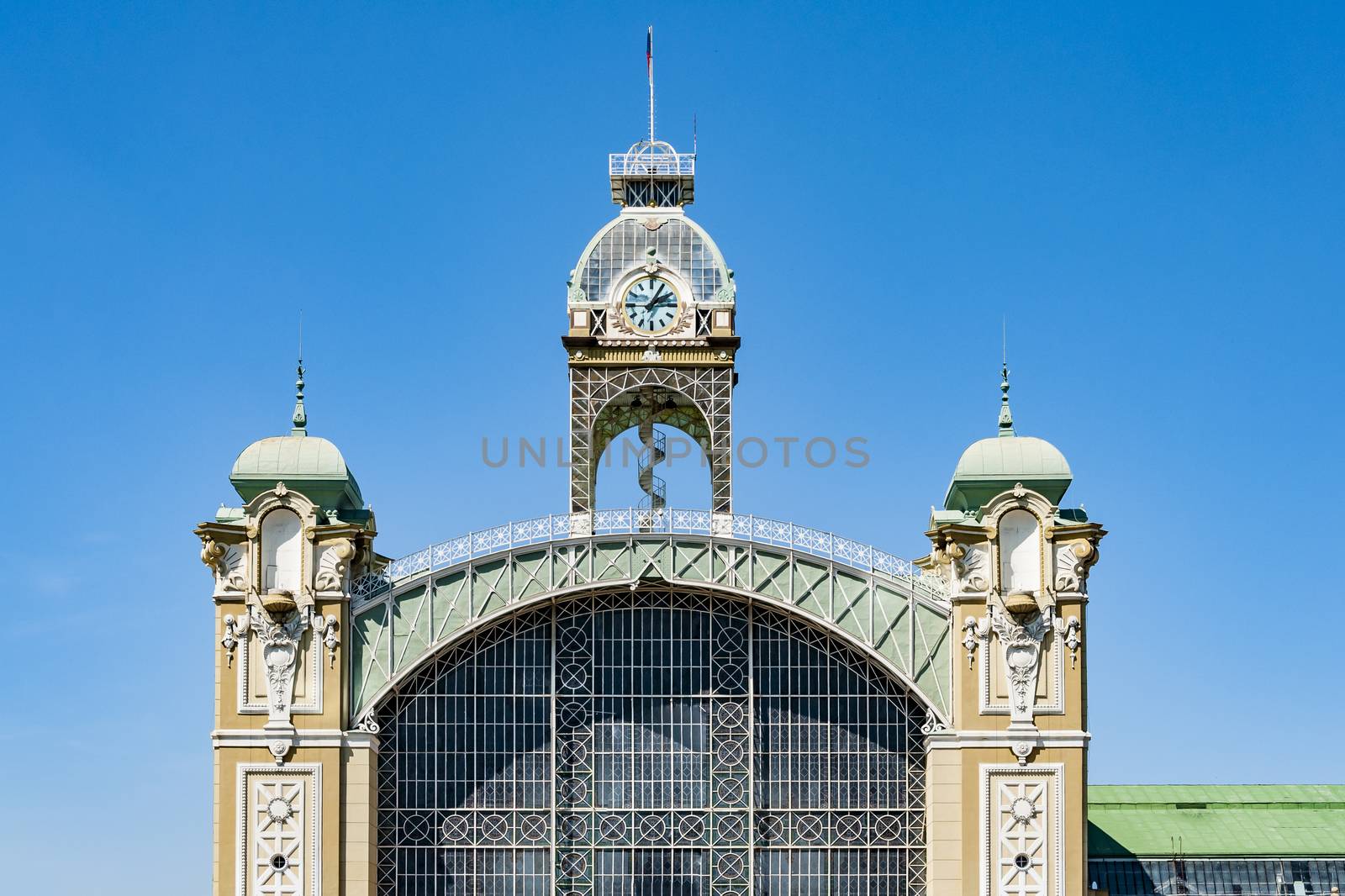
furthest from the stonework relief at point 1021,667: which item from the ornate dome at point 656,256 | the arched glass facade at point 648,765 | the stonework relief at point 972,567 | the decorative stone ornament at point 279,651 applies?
the decorative stone ornament at point 279,651

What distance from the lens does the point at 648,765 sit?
84250 mm

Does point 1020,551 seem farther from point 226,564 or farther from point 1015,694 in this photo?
point 226,564

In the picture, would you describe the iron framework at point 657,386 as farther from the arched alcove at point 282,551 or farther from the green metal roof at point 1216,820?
the green metal roof at point 1216,820

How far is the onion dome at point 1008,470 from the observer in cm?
8475

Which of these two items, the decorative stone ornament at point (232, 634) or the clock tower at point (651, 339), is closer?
the decorative stone ornament at point (232, 634)

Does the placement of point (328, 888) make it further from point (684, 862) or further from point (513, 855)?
point (684, 862)

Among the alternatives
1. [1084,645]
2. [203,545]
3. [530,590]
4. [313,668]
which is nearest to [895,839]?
[1084,645]

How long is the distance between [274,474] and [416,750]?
35.4 feet

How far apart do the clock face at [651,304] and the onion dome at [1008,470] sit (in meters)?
13.0

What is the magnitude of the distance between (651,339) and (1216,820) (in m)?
28.9

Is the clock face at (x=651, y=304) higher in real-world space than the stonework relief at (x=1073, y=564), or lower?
higher

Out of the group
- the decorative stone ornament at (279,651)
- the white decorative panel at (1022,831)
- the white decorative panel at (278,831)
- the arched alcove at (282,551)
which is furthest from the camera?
the arched alcove at (282,551)

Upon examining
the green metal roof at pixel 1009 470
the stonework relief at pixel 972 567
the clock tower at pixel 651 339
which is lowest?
the stonework relief at pixel 972 567

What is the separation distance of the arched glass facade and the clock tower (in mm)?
7013
